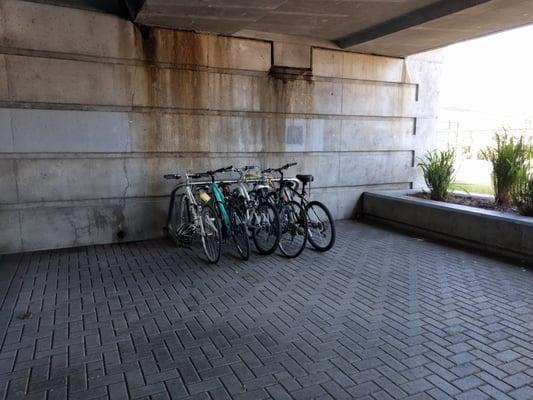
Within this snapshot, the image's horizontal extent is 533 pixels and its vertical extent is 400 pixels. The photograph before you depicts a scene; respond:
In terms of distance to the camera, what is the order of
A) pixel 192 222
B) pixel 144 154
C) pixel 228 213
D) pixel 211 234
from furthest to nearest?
pixel 144 154
pixel 192 222
pixel 228 213
pixel 211 234

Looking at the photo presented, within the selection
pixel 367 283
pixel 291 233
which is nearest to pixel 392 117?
pixel 291 233

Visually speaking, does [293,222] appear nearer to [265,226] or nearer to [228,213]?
[265,226]

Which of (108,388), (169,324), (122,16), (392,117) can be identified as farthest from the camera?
(392,117)

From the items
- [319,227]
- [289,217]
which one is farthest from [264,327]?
[319,227]

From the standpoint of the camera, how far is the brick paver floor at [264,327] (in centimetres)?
243

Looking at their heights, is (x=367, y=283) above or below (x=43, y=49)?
below

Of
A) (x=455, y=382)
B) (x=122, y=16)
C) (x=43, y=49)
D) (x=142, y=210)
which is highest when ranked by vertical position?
(x=122, y=16)

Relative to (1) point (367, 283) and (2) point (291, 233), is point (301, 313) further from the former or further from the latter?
(2) point (291, 233)

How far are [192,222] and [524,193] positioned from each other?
4.38m

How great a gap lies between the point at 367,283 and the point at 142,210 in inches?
131

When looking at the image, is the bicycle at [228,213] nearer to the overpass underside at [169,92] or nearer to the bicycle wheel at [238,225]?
the bicycle wheel at [238,225]

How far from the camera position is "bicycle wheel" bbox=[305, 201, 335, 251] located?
5.18 metres

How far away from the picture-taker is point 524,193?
522 cm

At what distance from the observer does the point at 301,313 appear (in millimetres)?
3430
